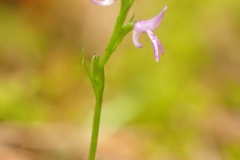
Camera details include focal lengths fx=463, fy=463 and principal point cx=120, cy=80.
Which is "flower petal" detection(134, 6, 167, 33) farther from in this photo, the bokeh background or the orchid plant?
the bokeh background

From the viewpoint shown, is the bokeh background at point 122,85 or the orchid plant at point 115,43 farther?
the bokeh background at point 122,85

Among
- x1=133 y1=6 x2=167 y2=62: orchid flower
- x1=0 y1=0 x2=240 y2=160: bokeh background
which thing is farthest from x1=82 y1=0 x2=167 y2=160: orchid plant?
x1=0 y1=0 x2=240 y2=160: bokeh background

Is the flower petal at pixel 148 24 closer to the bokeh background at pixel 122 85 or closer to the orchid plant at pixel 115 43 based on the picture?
the orchid plant at pixel 115 43

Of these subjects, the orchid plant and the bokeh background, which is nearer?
the orchid plant

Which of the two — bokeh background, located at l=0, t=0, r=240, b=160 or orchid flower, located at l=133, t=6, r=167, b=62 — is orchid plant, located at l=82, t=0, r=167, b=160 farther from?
bokeh background, located at l=0, t=0, r=240, b=160

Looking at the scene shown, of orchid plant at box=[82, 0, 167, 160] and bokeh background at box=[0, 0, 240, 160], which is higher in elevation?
orchid plant at box=[82, 0, 167, 160]

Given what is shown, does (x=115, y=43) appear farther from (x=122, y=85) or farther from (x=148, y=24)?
(x=122, y=85)

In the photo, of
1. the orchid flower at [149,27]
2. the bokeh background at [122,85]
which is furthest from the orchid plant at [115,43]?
the bokeh background at [122,85]

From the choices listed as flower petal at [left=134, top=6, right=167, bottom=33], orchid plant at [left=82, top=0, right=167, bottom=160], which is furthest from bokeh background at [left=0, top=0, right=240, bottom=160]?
flower petal at [left=134, top=6, right=167, bottom=33]

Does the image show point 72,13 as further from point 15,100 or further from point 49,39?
point 15,100

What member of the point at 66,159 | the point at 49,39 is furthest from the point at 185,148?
the point at 49,39
